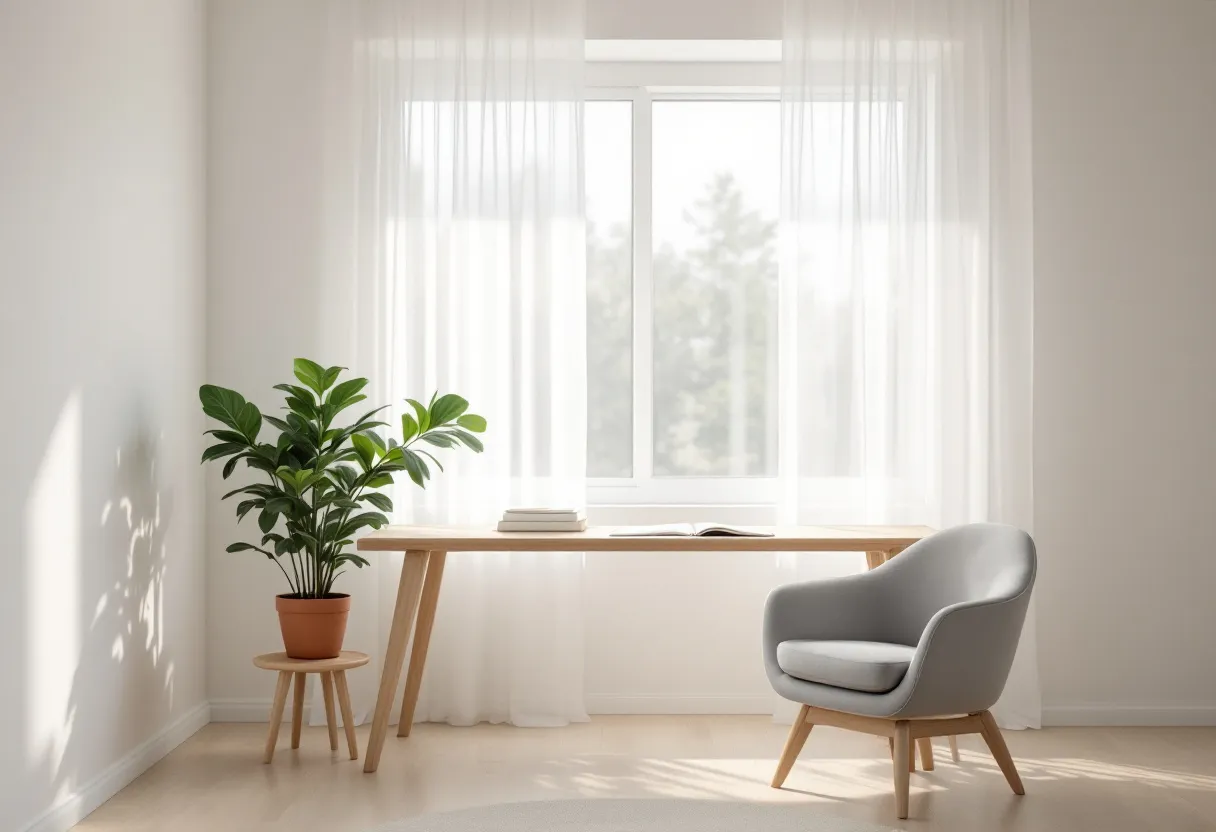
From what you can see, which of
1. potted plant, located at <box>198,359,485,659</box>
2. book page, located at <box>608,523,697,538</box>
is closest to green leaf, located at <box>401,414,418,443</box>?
potted plant, located at <box>198,359,485,659</box>

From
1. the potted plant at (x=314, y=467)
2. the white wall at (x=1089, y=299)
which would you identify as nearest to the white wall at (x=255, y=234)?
the white wall at (x=1089, y=299)

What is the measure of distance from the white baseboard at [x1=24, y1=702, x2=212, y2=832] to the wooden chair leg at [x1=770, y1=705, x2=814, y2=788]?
1811 millimetres

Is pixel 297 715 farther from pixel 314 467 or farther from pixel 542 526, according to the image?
pixel 542 526

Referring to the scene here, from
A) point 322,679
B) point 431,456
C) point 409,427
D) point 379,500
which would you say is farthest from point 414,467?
point 322,679

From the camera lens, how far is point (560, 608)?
12.9 feet

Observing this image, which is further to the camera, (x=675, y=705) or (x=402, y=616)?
(x=675, y=705)

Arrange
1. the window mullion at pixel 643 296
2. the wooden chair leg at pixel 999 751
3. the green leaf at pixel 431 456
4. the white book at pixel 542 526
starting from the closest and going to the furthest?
the wooden chair leg at pixel 999 751
the white book at pixel 542 526
the green leaf at pixel 431 456
the window mullion at pixel 643 296

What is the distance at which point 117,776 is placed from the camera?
125 inches

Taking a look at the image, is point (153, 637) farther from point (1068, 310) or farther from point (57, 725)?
point (1068, 310)

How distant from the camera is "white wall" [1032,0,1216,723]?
3.99m

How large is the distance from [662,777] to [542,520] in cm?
83

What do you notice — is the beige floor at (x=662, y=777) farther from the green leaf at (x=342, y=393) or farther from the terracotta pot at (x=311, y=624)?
the green leaf at (x=342, y=393)

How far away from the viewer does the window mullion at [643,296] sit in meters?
4.29

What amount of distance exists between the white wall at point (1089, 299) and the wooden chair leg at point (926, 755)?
85 centimetres
